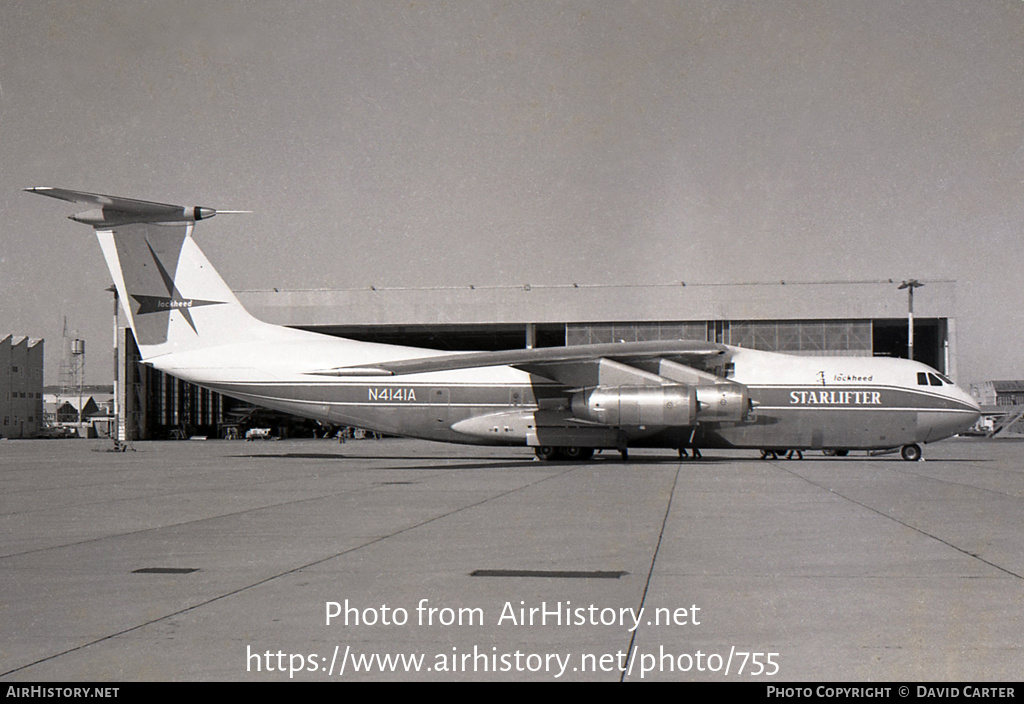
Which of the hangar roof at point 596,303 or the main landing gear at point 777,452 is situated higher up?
the hangar roof at point 596,303

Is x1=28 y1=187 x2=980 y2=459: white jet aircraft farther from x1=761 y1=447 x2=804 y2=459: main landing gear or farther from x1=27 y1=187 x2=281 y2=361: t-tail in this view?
x1=761 y1=447 x2=804 y2=459: main landing gear

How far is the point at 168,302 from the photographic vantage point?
25.5 m

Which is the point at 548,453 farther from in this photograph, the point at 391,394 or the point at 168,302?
the point at 168,302

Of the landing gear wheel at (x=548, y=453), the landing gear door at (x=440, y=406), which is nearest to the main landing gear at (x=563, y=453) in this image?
the landing gear wheel at (x=548, y=453)

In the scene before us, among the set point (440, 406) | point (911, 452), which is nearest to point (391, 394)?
point (440, 406)

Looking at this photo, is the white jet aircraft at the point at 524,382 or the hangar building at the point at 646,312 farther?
the hangar building at the point at 646,312

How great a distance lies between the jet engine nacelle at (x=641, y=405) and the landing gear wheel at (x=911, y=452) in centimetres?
685

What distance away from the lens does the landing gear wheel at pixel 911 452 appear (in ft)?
79.8

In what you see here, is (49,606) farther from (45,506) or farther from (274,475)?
(274,475)

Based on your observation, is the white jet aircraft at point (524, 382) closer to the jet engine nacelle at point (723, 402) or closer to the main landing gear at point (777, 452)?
the jet engine nacelle at point (723, 402)

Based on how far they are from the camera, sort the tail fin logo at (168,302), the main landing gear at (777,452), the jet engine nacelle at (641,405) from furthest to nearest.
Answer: the tail fin logo at (168,302)
the main landing gear at (777,452)
the jet engine nacelle at (641,405)

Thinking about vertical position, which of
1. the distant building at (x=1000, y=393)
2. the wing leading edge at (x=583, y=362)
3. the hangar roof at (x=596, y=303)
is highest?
the hangar roof at (x=596, y=303)
